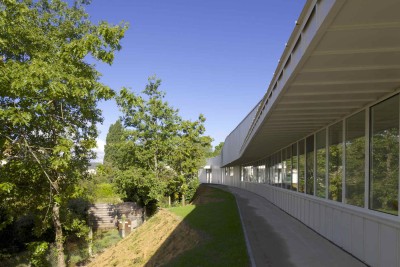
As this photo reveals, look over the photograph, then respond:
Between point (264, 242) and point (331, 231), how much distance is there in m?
1.75

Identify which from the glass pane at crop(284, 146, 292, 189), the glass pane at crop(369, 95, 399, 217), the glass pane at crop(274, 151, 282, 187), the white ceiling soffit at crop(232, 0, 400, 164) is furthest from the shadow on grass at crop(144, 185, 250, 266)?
the glass pane at crop(274, 151, 282, 187)

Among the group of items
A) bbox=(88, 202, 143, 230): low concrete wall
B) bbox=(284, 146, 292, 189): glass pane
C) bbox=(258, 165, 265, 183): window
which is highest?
bbox=(284, 146, 292, 189): glass pane

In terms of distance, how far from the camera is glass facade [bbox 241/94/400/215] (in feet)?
21.1

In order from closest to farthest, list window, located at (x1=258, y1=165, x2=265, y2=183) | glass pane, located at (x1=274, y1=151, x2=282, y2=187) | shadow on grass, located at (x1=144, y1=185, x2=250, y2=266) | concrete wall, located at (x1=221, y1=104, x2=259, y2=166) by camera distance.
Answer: shadow on grass, located at (x1=144, y1=185, x2=250, y2=266)
concrete wall, located at (x1=221, y1=104, x2=259, y2=166)
glass pane, located at (x1=274, y1=151, x2=282, y2=187)
window, located at (x1=258, y1=165, x2=265, y2=183)

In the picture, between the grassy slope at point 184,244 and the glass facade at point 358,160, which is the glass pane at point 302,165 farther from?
the grassy slope at point 184,244

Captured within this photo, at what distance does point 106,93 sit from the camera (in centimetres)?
969

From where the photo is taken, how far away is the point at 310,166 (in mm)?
12539

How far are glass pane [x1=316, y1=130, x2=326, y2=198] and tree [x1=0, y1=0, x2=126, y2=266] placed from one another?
20.6 feet

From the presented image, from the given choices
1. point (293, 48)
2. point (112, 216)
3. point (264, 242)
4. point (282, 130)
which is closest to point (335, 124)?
point (282, 130)

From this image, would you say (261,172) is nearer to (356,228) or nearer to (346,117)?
(346,117)

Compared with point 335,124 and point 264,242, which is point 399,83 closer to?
point 335,124

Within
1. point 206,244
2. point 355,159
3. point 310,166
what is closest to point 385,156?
point 355,159

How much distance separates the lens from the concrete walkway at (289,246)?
774 centimetres

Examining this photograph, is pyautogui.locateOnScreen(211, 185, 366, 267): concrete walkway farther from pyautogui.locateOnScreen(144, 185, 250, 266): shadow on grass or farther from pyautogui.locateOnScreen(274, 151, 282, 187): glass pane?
pyautogui.locateOnScreen(274, 151, 282, 187): glass pane
